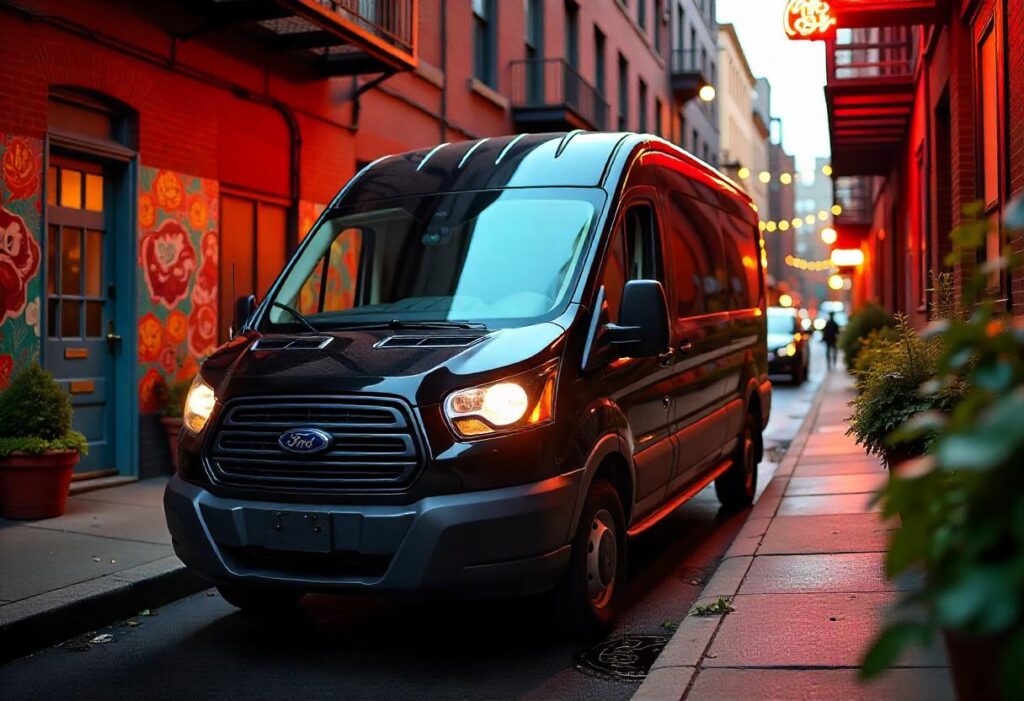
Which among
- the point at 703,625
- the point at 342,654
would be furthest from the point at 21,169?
the point at 703,625

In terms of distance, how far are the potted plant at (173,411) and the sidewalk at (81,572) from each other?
1.57 metres

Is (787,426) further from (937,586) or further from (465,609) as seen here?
(937,586)

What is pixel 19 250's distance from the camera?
8469 mm

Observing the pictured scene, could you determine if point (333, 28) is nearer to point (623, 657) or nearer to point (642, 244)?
point (642, 244)

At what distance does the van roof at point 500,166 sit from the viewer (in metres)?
5.97

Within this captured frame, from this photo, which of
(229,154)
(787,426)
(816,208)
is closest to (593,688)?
(229,154)

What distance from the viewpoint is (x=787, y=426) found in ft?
52.9

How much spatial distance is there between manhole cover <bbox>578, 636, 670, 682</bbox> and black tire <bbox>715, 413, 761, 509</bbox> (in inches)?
140

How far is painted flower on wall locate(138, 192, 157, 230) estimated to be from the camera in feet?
32.1

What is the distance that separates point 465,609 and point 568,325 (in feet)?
5.83

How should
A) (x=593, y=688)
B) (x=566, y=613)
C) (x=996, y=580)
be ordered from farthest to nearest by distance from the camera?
(x=566, y=613), (x=593, y=688), (x=996, y=580)

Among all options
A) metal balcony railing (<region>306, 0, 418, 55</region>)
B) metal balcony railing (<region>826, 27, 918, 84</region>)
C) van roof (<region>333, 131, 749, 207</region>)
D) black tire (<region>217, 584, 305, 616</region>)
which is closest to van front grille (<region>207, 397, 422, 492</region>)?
black tire (<region>217, 584, 305, 616</region>)

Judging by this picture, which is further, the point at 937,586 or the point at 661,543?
the point at 661,543

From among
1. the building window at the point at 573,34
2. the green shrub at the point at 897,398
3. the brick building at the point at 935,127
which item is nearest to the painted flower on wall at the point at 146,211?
the green shrub at the point at 897,398
